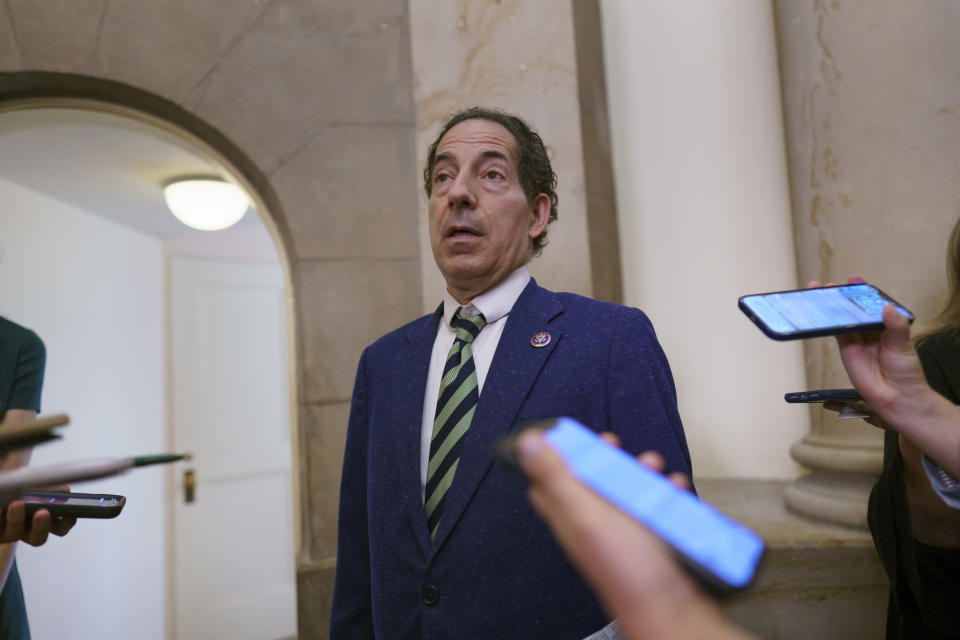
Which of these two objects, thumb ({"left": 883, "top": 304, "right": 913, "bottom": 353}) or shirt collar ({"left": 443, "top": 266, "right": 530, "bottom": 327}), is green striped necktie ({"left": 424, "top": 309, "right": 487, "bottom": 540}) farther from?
thumb ({"left": 883, "top": 304, "right": 913, "bottom": 353})

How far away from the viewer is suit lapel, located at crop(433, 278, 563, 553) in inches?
44.1

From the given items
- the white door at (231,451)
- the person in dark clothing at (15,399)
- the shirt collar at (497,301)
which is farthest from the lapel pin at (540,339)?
the white door at (231,451)

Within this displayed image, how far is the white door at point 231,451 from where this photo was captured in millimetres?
4207

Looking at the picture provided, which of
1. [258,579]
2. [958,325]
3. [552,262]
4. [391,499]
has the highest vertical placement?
[552,262]

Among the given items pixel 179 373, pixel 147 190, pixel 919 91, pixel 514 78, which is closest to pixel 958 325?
pixel 919 91

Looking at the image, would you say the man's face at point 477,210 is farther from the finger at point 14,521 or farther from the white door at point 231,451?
the white door at point 231,451

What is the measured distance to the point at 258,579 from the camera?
A: 4.41 metres

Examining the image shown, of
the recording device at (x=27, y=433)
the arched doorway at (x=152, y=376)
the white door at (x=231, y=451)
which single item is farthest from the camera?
the white door at (x=231, y=451)

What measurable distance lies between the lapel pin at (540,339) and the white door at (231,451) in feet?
12.1

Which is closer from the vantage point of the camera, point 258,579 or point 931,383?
point 931,383

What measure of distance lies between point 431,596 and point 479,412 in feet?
1.07

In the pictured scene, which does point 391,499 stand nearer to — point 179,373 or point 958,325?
point 958,325

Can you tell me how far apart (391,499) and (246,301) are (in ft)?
12.3

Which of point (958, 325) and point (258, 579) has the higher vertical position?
point (958, 325)
